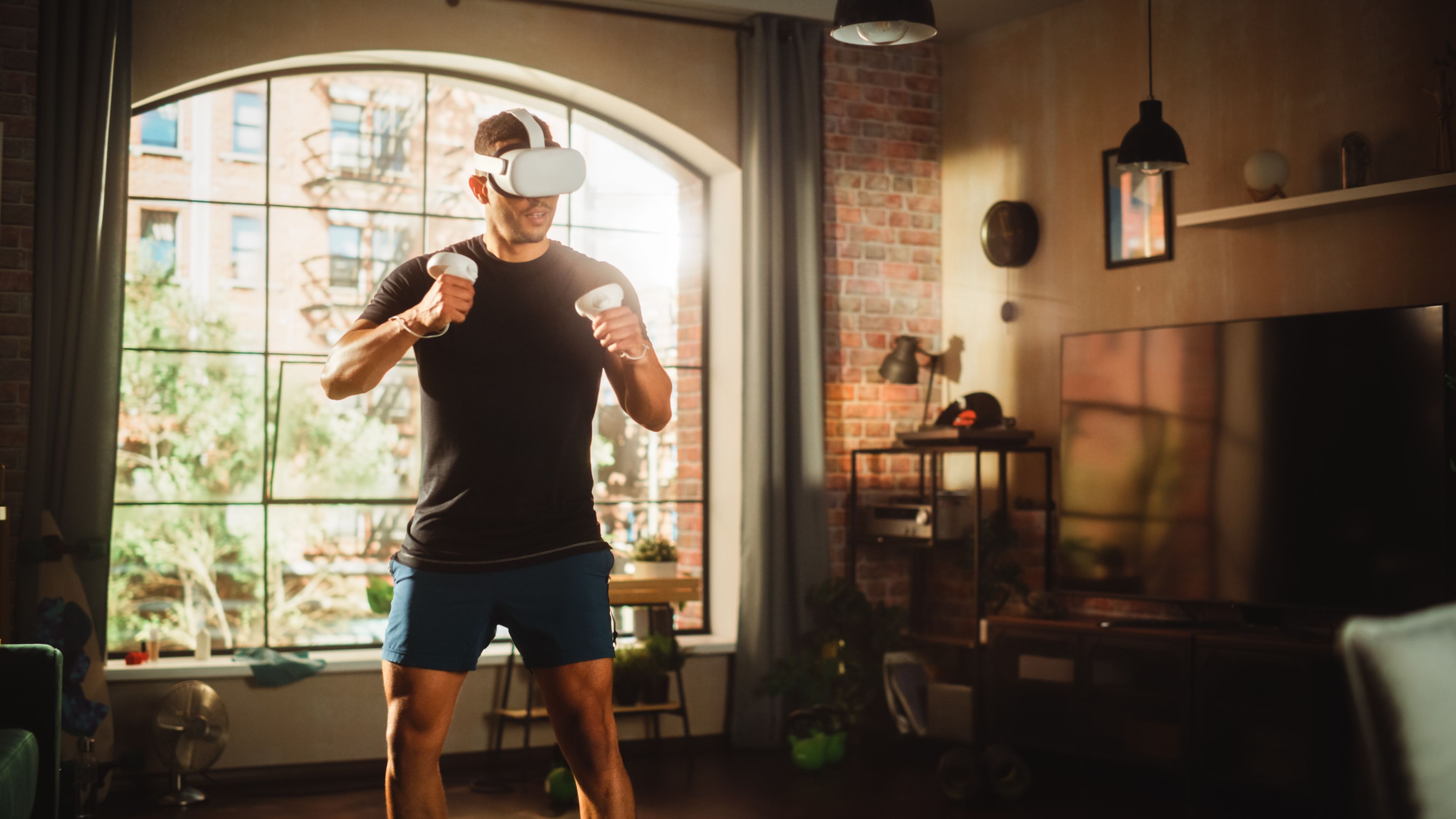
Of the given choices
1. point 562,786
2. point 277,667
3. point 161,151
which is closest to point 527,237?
point 562,786

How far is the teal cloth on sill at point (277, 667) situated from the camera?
4.36m

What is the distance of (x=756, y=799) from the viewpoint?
13.8ft

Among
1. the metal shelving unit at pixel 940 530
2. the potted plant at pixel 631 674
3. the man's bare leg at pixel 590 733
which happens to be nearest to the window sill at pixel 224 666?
the potted plant at pixel 631 674

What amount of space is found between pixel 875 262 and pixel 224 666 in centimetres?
300

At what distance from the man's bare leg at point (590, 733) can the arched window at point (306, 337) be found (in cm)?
258

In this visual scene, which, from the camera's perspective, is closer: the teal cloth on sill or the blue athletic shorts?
the blue athletic shorts

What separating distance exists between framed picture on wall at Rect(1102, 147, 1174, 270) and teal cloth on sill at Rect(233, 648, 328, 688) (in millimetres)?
3264

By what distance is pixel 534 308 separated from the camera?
2219mm

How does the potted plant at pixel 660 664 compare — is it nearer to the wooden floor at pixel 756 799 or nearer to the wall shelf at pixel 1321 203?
the wooden floor at pixel 756 799

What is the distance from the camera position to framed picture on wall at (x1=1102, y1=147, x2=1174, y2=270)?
466 cm

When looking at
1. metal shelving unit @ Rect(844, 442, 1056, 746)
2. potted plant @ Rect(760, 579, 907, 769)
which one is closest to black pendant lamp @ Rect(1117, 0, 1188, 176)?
metal shelving unit @ Rect(844, 442, 1056, 746)

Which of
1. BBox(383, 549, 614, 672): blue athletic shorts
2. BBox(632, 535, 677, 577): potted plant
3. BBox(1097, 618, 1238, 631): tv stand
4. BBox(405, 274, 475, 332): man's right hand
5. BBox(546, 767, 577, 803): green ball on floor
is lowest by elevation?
BBox(546, 767, 577, 803): green ball on floor

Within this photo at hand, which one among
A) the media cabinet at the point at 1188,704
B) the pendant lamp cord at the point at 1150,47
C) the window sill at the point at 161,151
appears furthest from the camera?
the window sill at the point at 161,151

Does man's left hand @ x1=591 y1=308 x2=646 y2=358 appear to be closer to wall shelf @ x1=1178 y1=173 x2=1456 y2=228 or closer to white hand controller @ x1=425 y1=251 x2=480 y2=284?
white hand controller @ x1=425 y1=251 x2=480 y2=284
